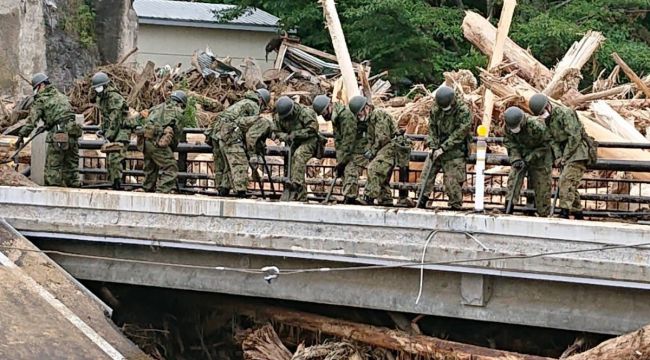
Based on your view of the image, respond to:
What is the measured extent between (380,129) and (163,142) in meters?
2.86

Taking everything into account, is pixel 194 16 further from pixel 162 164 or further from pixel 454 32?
pixel 162 164

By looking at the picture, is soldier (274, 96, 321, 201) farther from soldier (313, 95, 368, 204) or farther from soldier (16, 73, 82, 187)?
soldier (16, 73, 82, 187)

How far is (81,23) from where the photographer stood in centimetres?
2488

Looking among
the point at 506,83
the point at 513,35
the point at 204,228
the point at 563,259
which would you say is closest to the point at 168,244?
the point at 204,228

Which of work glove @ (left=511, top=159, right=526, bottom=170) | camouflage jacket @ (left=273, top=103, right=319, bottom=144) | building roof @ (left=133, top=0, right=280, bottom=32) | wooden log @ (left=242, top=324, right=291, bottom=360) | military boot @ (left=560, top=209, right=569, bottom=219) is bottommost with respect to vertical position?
wooden log @ (left=242, top=324, right=291, bottom=360)

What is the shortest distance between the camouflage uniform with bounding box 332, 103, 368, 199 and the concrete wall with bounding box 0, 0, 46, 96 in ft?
38.2

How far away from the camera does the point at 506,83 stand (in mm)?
16703

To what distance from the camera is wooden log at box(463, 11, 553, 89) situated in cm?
1811

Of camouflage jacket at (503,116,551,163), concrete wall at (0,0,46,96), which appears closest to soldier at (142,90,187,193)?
camouflage jacket at (503,116,551,163)

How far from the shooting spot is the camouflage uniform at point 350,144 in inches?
475

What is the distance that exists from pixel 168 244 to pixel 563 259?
4056mm

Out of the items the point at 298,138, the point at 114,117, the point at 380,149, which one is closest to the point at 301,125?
the point at 298,138

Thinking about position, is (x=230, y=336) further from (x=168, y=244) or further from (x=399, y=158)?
(x=399, y=158)

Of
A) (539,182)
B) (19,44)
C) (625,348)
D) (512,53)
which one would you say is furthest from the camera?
(19,44)
